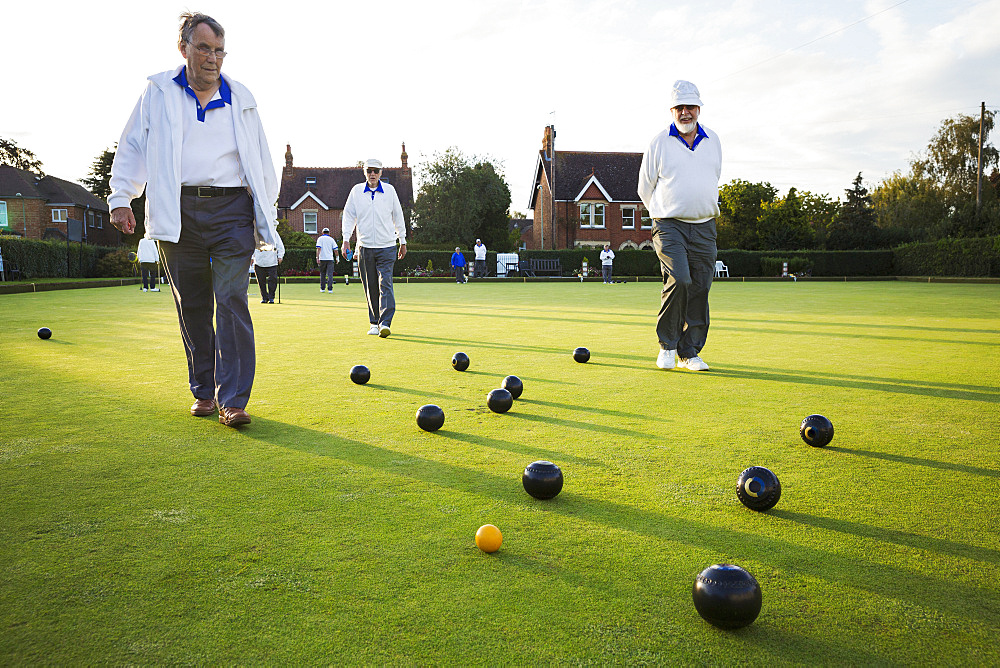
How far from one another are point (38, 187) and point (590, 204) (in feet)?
132

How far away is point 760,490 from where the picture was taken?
2.52 metres

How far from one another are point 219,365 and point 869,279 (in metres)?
34.3

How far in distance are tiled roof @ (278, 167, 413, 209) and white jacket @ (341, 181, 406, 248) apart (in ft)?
142

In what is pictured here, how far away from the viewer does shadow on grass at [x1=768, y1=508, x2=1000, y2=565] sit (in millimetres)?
2172

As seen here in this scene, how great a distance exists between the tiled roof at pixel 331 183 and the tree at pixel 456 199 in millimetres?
5432

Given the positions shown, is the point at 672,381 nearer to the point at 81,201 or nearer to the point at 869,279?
the point at 869,279

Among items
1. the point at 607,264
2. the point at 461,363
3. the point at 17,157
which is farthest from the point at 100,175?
the point at 461,363

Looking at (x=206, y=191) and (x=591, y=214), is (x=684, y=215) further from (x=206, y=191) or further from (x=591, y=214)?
(x=591, y=214)

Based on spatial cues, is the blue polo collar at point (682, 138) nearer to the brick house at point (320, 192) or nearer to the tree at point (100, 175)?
the brick house at point (320, 192)

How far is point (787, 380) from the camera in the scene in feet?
17.5

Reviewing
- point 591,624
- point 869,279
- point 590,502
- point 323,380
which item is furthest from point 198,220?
point 869,279

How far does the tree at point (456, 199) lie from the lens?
45.2 m

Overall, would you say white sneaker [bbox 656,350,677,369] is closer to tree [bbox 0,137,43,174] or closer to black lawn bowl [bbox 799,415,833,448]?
black lawn bowl [bbox 799,415,833,448]

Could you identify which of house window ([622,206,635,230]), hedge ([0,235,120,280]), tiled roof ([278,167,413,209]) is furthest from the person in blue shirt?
tiled roof ([278,167,413,209])
